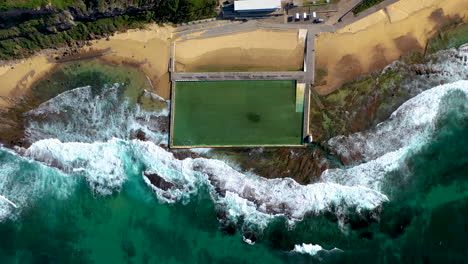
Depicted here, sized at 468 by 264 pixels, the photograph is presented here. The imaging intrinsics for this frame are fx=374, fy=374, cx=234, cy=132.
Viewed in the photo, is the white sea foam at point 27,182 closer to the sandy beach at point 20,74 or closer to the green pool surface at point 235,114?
the sandy beach at point 20,74

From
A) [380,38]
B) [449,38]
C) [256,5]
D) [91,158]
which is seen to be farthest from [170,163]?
[449,38]

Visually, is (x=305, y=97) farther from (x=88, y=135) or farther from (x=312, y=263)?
(x=88, y=135)

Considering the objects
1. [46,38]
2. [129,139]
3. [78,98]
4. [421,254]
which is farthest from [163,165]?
[421,254]

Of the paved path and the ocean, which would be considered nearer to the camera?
the ocean

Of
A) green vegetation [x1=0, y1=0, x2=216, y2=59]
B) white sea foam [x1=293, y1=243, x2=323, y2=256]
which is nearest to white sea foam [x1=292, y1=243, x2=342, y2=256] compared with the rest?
white sea foam [x1=293, y1=243, x2=323, y2=256]

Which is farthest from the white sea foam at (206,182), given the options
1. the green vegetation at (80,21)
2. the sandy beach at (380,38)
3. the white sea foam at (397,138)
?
the sandy beach at (380,38)

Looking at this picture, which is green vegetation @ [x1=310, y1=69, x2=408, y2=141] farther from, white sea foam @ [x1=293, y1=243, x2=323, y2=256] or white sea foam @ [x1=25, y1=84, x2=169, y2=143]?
white sea foam @ [x1=25, y1=84, x2=169, y2=143]

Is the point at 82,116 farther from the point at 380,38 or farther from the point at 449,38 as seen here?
the point at 449,38
